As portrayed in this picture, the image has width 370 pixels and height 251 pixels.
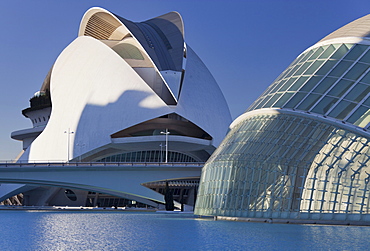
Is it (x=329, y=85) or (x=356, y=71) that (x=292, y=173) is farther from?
(x=356, y=71)

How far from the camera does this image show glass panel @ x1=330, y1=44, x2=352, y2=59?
28.8 metres

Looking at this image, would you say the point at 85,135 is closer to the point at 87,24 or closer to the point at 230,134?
the point at 87,24

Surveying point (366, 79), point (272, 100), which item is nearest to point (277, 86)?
point (272, 100)

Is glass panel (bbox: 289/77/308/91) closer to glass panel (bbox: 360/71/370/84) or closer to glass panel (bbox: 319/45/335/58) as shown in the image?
glass panel (bbox: 319/45/335/58)

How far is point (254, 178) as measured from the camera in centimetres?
2725

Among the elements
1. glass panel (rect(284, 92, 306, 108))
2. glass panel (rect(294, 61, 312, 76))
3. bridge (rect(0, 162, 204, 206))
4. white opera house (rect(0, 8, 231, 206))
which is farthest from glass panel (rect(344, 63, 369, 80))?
white opera house (rect(0, 8, 231, 206))

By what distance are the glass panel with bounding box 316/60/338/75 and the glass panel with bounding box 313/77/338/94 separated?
0.71 m

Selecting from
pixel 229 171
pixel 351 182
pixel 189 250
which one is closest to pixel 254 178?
pixel 229 171

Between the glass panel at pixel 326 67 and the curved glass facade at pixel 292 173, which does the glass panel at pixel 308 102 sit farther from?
the glass panel at pixel 326 67

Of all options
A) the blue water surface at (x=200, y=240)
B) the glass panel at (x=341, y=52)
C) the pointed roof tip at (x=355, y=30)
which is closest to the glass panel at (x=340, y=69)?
the glass panel at (x=341, y=52)

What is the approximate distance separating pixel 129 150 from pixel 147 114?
6181mm

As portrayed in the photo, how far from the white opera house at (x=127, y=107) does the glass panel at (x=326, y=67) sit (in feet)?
104

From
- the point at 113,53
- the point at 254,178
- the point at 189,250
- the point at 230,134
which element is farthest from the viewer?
the point at 113,53

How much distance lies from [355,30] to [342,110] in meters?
6.32
